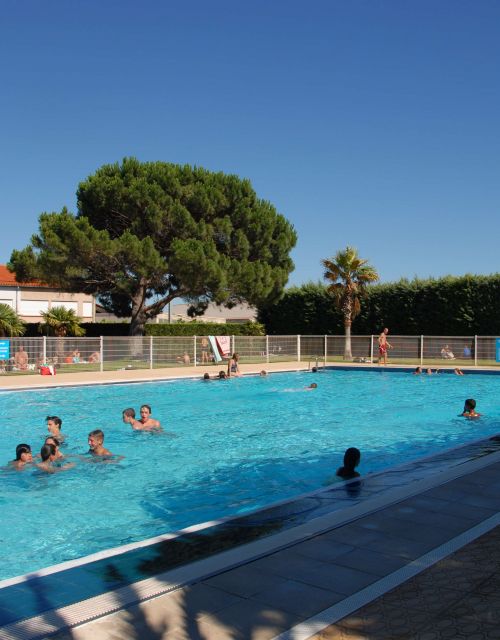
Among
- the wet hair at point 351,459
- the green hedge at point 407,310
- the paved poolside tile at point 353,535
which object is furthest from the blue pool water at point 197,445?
the green hedge at point 407,310

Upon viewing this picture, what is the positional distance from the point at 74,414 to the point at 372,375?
15126 millimetres

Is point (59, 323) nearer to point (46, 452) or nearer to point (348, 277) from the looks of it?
point (348, 277)

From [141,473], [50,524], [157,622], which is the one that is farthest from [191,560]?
[141,473]

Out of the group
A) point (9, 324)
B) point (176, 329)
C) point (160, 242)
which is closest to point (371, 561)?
point (9, 324)

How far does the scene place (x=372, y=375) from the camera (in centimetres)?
2806

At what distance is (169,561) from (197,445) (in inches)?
324

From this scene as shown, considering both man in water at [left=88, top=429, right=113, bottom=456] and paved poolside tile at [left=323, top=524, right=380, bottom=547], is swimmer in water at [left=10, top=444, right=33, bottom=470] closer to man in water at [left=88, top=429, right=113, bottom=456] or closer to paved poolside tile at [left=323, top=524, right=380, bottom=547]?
man in water at [left=88, top=429, right=113, bottom=456]

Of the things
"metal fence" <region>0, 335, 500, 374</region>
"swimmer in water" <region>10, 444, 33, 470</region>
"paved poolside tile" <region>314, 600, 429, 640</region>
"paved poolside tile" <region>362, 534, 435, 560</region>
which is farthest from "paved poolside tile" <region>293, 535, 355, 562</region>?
"metal fence" <region>0, 335, 500, 374</region>

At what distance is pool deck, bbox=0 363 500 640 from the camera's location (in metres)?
3.68

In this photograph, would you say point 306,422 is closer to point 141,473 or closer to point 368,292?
point 141,473

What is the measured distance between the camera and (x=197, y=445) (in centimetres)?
1315

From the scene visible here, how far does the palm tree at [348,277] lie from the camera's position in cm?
3512

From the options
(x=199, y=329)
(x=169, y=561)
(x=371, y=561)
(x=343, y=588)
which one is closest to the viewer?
(x=343, y=588)

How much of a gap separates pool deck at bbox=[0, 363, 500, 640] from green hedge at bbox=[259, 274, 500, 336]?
99.9ft
